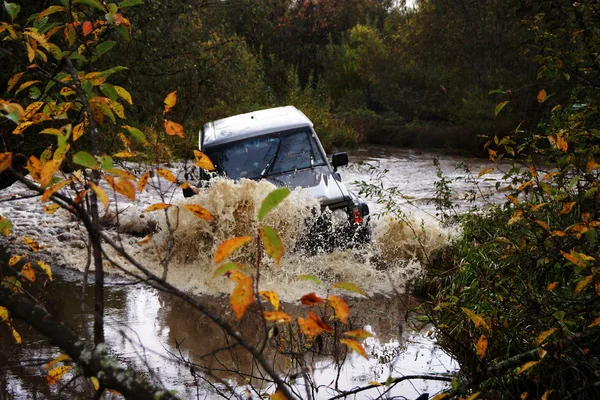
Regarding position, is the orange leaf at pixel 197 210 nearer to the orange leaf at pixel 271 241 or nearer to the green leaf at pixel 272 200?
the orange leaf at pixel 271 241

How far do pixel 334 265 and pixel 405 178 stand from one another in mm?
10284

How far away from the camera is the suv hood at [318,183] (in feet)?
27.2

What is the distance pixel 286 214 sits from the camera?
8289 millimetres

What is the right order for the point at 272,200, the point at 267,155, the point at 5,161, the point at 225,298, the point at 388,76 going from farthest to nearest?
the point at 388,76
the point at 267,155
the point at 225,298
the point at 5,161
the point at 272,200

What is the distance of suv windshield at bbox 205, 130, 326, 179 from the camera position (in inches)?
348

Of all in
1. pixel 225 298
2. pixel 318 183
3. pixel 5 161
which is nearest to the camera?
pixel 5 161

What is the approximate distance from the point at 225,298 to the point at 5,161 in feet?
19.8

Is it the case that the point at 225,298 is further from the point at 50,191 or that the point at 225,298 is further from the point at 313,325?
the point at 50,191

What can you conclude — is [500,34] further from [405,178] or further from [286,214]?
[286,214]

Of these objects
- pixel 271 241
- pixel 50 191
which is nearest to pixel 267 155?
pixel 50 191

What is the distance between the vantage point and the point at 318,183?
8.59m

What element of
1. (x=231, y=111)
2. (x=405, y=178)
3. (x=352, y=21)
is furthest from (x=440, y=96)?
(x=352, y=21)

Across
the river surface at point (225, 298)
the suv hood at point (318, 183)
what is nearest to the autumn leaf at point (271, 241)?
the river surface at point (225, 298)

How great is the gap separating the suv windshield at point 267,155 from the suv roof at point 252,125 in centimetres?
7
